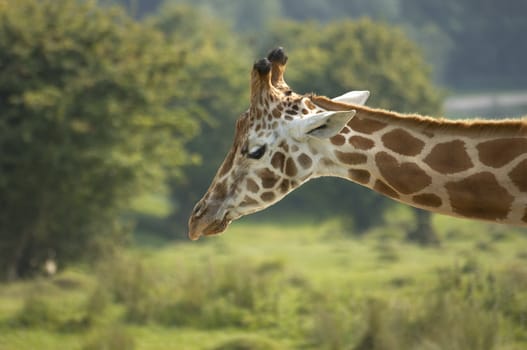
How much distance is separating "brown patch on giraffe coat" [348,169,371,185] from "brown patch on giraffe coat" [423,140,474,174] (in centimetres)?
35

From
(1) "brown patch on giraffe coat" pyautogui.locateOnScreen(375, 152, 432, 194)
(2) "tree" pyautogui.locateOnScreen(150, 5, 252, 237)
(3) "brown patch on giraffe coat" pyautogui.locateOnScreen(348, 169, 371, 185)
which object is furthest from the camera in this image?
(2) "tree" pyautogui.locateOnScreen(150, 5, 252, 237)

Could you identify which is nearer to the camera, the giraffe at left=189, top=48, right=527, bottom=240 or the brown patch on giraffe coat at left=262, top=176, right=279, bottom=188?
the giraffe at left=189, top=48, right=527, bottom=240


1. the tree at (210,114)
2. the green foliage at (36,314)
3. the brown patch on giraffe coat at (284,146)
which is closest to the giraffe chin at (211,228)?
the brown patch on giraffe coat at (284,146)

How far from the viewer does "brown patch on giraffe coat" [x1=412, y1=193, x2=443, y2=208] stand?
5.23 m

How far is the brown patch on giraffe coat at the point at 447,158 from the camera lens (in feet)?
16.9

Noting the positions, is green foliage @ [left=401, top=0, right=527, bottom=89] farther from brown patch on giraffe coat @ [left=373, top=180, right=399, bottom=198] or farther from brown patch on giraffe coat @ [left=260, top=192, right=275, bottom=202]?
brown patch on giraffe coat @ [left=260, top=192, right=275, bottom=202]

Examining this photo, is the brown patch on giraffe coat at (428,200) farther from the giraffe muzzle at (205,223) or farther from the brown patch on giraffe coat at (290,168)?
the giraffe muzzle at (205,223)

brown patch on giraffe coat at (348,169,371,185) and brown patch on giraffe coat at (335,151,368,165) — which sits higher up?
brown patch on giraffe coat at (335,151,368,165)

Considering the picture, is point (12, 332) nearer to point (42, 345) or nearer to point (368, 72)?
point (42, 345)

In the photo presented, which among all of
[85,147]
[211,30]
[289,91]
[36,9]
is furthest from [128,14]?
[211,30]

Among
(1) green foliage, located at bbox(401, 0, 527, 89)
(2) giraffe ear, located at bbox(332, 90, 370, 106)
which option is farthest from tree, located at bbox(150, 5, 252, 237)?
(1) green foliage, located at bbox(401, 0, 527, 89)

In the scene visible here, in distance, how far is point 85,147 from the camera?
65.3 feet

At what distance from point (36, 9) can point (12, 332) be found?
8665 mm

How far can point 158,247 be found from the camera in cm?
3416
